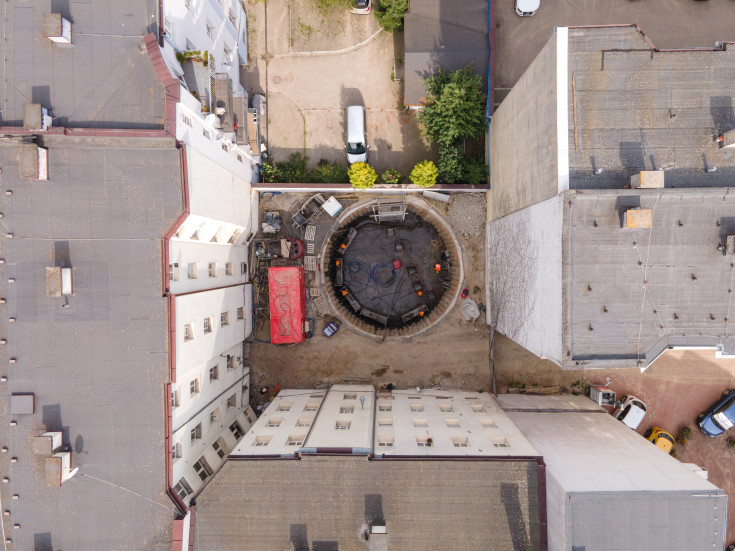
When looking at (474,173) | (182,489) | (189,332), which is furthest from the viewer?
(474,173)

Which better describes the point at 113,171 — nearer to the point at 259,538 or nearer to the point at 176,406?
the point at 176,406

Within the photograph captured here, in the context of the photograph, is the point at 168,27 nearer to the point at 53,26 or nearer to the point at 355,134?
the point at 53,26

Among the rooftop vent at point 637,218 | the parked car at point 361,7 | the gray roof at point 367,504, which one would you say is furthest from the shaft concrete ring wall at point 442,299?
the parked car at point 361,7

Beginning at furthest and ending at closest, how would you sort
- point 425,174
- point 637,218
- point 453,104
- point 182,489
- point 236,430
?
point 236,430, point 425,174, point 453,104, point 182,489, point 637,218

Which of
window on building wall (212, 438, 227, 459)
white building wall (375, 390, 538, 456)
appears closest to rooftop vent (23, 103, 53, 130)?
window on building wall (212, 438, 227, 459)

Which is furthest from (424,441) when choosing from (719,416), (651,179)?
(719,416)

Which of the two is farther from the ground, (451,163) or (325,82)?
(325,82)

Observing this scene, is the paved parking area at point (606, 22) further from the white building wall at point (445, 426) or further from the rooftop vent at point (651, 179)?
the white building wall at point (445, 426)

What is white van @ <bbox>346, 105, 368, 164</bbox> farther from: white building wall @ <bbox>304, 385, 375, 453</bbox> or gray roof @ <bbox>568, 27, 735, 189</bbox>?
white building wall @ <bbox>304, 385, 375, 453</bbox>
